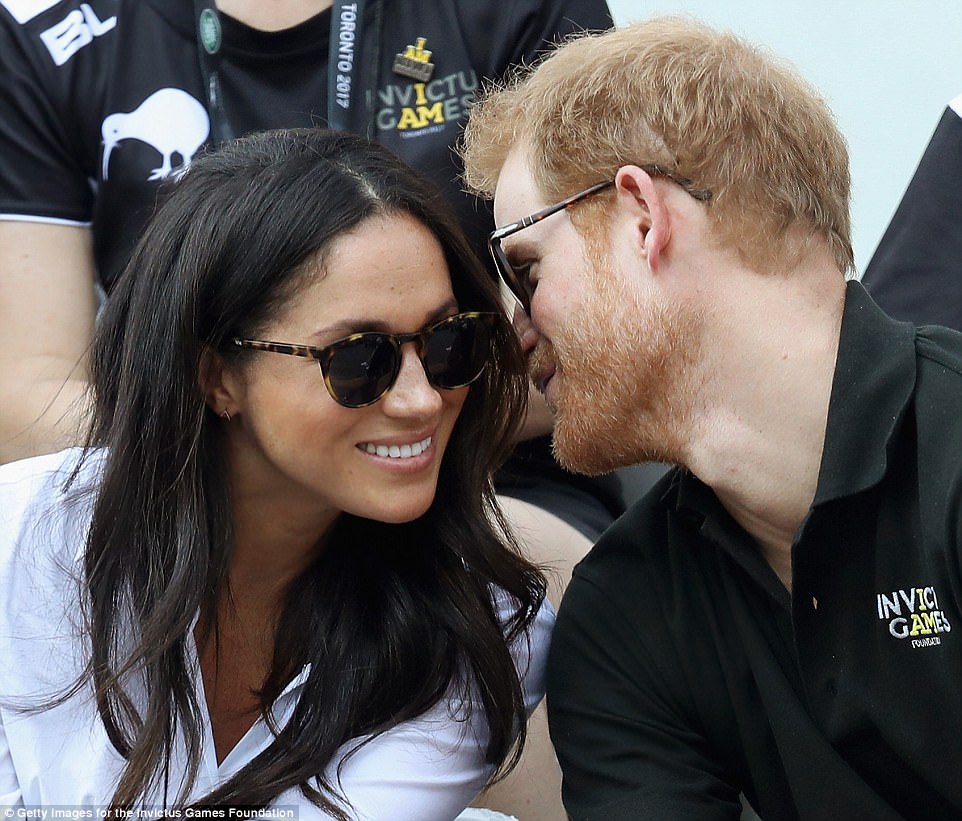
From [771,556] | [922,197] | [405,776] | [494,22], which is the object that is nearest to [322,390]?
[405,776]

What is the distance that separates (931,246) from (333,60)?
114 centimetres

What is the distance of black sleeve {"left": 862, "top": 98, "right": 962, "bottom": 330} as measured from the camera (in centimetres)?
→ 251

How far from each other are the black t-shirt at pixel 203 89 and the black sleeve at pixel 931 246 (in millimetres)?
679

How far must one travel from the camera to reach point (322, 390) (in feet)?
5.92

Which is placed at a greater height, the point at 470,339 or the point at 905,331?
the point at 905,331

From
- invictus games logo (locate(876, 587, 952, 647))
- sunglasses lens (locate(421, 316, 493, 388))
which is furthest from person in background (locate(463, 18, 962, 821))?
sunglasses lens (locate(421, 316, 493, 388))

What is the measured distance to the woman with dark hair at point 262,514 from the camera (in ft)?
5.94

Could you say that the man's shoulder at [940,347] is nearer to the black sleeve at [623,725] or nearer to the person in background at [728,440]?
the person in background at [728,440]

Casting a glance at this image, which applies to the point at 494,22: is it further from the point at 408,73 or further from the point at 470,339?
the point at 470,339

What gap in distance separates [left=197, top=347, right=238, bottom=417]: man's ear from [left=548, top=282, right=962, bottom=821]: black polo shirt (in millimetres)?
570

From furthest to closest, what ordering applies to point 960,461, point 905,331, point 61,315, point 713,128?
point 61,315, point 713,128, point 905,331, point 960,461

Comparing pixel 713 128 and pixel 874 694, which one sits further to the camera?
pixel 713 128

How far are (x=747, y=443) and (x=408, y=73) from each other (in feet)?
3.39

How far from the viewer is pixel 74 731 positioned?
1.89 meters
